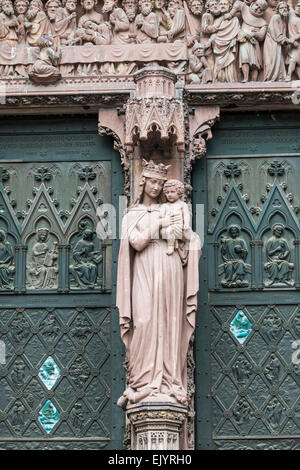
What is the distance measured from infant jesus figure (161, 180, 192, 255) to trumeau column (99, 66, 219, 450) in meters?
0.14

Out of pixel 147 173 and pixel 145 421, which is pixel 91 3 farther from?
pixel 145 421

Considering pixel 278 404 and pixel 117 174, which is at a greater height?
pixel 117 174

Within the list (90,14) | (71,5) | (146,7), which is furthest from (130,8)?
(71,5)

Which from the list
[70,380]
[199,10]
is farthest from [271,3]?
[70,380]

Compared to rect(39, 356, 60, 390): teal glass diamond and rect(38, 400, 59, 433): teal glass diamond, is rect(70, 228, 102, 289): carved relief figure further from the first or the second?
rect(38, 400, 59, 433): teal glass diamond

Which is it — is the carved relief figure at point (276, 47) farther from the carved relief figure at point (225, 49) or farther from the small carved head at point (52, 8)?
the small carved head at point (52, 8)

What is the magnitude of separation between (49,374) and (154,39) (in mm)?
4090

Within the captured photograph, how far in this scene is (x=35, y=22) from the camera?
2019 centimetres

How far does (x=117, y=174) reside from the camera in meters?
19.9

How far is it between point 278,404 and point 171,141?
3175mm

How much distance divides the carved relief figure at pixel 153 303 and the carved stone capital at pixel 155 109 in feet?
1.45

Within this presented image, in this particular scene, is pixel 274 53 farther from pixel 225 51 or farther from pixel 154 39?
pixel 154 39

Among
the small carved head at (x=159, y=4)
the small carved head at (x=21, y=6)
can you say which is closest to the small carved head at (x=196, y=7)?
the small carved head at (x=159, y=4)

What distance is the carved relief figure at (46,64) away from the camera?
778 inches
